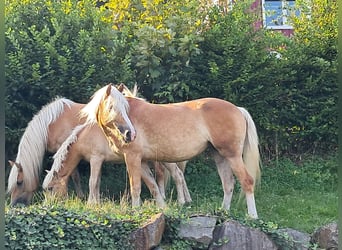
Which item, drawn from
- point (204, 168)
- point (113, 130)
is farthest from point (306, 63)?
point (113, 130)

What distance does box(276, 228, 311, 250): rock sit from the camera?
18.7 ft

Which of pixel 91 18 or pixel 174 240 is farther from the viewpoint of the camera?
pixel 91 18

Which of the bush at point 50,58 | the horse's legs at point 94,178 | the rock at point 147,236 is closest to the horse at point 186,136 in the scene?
the horse's legs at point 94,178

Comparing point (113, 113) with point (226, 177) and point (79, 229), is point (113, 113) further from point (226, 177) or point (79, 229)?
point (79, 229)

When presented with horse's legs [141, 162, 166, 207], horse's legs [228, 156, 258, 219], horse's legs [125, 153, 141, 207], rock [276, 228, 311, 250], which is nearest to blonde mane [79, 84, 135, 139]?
horse's legs [125, 153, 141, 207]

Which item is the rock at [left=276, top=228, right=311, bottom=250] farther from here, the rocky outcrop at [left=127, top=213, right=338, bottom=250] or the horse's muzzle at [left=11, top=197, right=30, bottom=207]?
the horse's muzzle at [left=11, top=197, right=30, bottom=207]

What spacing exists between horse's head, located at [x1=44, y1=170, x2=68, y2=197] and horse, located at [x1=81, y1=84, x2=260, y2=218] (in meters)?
0.83

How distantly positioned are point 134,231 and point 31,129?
2967 millimetres

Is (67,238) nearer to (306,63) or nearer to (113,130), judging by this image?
(113,130)

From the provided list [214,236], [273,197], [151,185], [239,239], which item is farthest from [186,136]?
[273,197]

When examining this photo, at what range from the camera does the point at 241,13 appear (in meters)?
9.95

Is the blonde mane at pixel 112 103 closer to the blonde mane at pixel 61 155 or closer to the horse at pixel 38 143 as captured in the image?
the blonde mane at pixel 61 155

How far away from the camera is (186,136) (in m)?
6.98

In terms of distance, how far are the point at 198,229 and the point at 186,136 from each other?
1640 millimetres
